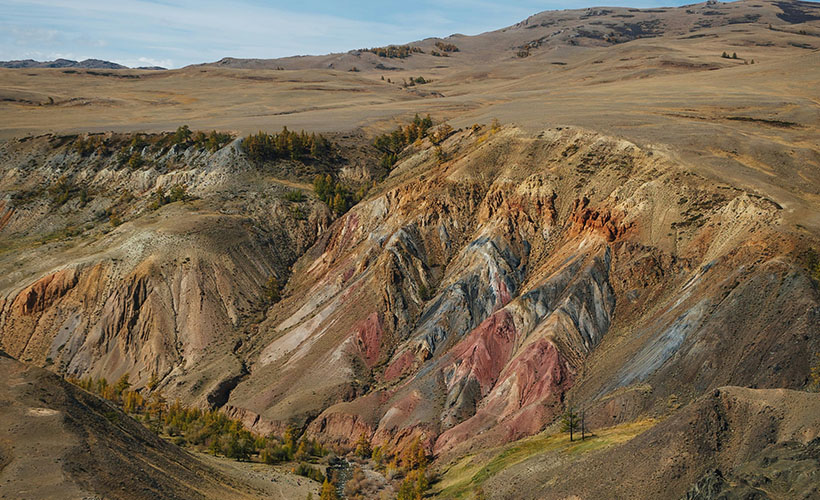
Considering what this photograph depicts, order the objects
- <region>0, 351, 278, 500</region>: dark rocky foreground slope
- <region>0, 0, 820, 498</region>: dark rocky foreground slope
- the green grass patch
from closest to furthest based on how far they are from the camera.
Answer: <region>0, 351, 278, 500</region>: dark rocky foreground slope < <region>0, 0, 820, 498</region>: dark rocky foreground slope < the green grass patch

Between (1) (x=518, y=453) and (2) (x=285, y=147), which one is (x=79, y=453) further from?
(2) (x=285, y=147)

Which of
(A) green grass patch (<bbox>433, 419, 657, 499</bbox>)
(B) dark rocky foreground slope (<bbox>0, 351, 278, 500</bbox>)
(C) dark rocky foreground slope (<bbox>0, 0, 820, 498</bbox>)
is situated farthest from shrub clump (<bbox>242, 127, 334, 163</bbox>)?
(A) green grass patch (<bbox>433, 419, 657, 499</bbox>)

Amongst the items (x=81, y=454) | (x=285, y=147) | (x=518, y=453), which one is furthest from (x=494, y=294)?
(x=285, y=147)

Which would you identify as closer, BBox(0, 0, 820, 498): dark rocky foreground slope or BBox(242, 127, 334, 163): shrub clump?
BBox(0, 0, 820, 498): dark rocky foreground slope

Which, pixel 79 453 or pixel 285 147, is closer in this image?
pixel 79 453

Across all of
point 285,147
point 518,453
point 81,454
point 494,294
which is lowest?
point 518,453

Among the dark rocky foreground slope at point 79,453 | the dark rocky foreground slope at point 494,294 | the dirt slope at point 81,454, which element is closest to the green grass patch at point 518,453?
the dark rocky foreground slope at point 494,294

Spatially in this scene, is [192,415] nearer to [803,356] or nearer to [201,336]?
[201,336]

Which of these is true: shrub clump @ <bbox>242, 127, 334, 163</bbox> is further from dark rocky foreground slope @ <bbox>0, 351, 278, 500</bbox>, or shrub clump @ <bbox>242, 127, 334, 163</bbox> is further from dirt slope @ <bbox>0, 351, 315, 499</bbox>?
dirt slope @ <bbox>0, 351, 315, 499</bbox>

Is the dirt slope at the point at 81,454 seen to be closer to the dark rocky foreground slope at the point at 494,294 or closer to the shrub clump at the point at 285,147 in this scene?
the dark rocky foreground slope at the point at 494,294

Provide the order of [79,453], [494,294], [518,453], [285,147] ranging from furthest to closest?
1. [285,147]
2. [494,294]
3. [518,453]
4. [79,453]

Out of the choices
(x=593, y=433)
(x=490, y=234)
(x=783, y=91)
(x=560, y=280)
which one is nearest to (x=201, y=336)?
(x=490, y=234)
